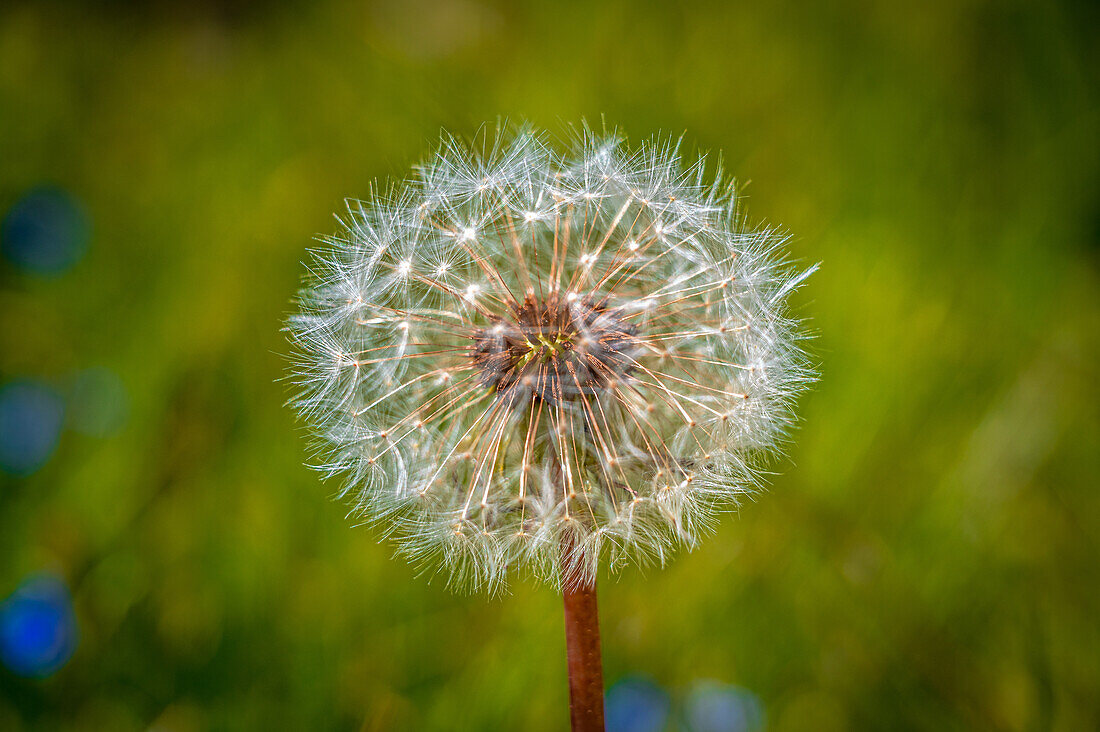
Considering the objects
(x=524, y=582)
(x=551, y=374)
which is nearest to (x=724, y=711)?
(x=524, y=582)

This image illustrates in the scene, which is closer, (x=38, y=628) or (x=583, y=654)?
(x=583, y=654)

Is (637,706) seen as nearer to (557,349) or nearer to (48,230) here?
(557,349)

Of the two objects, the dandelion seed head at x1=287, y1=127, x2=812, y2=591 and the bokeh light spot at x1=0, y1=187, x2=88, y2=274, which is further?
the bokeh light spot at x1=0, y1=187, x2=88, y2=274

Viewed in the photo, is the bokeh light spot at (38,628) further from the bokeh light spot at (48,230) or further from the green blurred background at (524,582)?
the bokeh light spot at (48,230)

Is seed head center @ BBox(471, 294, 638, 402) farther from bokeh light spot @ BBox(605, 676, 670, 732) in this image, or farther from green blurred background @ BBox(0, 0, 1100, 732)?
bokeh light spot @ BBox(605, 676, 670, 732)

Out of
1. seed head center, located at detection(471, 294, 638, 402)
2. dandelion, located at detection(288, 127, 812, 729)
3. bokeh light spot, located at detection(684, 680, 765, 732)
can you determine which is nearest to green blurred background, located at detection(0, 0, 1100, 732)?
bokeh light spot, located at detection(684, 680, 765, 732)

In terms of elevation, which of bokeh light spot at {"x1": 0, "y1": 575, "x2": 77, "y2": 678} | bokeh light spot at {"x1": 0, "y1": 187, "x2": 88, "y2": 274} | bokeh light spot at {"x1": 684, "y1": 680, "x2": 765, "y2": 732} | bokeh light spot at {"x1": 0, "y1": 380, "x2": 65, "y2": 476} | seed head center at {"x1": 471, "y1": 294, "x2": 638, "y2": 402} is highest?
bokeh light spot at {"x1": 0, "y1": 187, "x2": 88, "y2": 274}

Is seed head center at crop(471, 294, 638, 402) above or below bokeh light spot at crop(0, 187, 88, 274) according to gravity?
below
